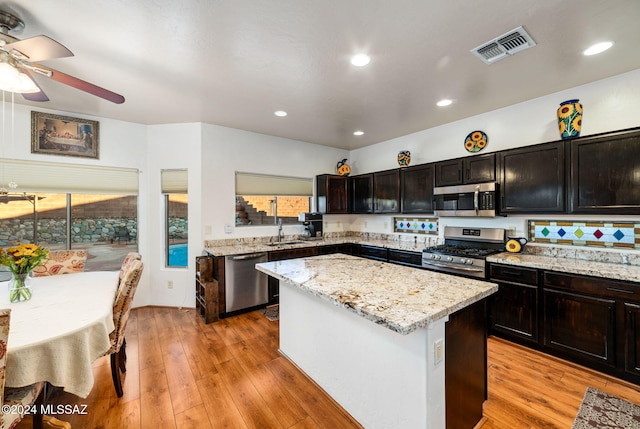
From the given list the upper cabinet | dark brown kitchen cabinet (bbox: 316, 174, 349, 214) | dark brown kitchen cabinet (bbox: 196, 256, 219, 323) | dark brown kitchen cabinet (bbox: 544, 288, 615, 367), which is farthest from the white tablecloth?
the upper cabinet

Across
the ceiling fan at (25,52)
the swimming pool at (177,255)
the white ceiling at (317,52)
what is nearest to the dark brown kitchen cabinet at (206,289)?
the swimming pool at (177,255)

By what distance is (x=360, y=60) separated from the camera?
220cm

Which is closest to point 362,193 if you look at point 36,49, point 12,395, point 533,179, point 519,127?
point 519,127

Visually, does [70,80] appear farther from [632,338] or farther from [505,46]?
[632,338]

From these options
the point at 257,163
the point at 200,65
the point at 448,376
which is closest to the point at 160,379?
the point at 448,376

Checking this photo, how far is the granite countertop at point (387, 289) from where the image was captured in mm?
1264

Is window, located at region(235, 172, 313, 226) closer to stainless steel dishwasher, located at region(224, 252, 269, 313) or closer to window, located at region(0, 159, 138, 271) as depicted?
stainless steel dishwasher, located at region(224, 252, 269, 313)

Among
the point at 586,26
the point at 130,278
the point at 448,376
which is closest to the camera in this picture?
the point at 448,376

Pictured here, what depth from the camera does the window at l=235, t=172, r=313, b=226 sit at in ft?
13.9

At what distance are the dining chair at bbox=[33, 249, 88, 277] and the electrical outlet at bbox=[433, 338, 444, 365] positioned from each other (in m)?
3.53

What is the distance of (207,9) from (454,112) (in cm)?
308

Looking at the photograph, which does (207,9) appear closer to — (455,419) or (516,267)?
(455,419)

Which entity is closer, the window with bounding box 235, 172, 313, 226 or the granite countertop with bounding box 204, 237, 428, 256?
the granite countertop with bounding box 204, 237, 428, 256

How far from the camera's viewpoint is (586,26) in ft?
5.88
